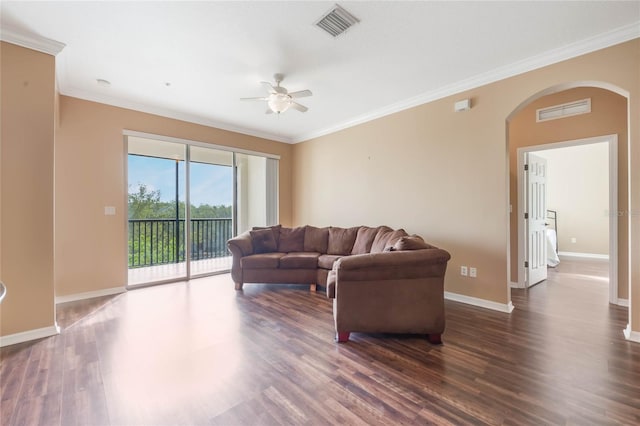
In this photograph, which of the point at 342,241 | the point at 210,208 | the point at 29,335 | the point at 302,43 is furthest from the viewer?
the point at 210,208

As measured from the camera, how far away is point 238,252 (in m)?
4.17

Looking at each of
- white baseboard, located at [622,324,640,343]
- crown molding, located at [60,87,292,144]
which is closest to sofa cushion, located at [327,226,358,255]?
crown molding, located at [60,87,292,144]

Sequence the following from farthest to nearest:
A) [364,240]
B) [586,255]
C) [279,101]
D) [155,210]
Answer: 1. [586,255]
2. [155,210]
3. [364,240]
4. [279,101]

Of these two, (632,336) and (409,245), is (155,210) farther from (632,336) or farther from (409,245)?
(632,336)

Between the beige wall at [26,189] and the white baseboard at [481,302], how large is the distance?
4436mm

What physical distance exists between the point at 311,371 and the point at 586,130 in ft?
14.6

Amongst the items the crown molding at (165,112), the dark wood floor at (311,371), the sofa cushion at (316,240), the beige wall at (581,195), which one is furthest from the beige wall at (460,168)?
the beige wall at (581,195)

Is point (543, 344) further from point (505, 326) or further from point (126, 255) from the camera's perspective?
point (126, 255)

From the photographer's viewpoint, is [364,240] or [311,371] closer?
[311,371]

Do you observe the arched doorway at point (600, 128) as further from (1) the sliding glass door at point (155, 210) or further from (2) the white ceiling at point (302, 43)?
(1) the sliding glass door at point (155, 210)

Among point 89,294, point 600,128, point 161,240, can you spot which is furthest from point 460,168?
point 89,294

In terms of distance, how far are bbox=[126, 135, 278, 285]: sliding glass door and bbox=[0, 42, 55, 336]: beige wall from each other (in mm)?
1601

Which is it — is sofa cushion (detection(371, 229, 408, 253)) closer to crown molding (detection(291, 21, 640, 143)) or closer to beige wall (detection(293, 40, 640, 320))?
beige wall (detection(293, 40, 640, 320))

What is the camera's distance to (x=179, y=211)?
470cm
